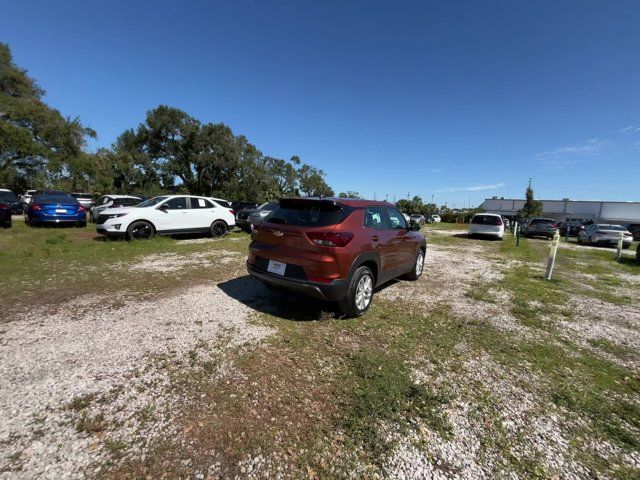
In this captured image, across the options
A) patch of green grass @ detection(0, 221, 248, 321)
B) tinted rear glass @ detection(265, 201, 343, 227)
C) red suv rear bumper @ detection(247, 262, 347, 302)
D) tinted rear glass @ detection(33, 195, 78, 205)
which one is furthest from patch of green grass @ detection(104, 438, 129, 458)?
tinted rear glass @ detection(33, 195, 78, 205)

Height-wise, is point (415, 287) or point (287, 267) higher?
point (287, 267)

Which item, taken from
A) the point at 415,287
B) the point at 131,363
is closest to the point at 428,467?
the point at 131,363

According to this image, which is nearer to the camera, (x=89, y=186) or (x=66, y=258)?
(x=66, y=258)

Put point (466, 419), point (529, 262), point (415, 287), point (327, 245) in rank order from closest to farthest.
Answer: point (466, 419), point (327, 245), point (415, 287), point (529, 262)

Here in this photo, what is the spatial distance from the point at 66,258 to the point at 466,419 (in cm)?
886

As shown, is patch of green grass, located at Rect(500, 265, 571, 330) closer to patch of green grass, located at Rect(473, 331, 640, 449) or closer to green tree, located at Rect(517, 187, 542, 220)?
patch of green grass, located at Rect(473, 331, 640, 449)

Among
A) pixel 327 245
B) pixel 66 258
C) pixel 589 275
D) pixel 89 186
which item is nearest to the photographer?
pixel 327 245

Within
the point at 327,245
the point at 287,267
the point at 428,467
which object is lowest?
the point at 428,467

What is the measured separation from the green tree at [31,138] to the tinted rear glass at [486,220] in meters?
34.6

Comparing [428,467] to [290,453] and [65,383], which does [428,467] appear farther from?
[65,383]

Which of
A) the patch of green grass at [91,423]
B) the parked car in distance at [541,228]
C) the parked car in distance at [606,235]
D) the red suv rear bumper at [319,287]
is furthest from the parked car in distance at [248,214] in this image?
the parked car in distance at [606,235]

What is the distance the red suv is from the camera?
399 cm

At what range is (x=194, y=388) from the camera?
2.69 meters

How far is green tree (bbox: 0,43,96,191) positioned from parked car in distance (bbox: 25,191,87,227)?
18436 mm
